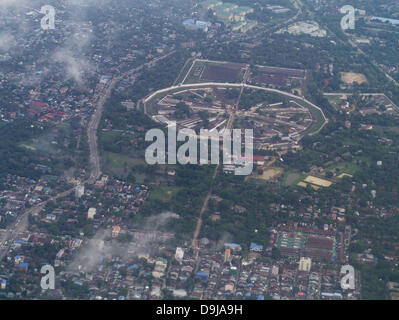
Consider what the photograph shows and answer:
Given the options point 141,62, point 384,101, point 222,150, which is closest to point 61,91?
point 141,62

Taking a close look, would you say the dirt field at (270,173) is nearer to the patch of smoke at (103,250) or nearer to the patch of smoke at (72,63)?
the patch of smoke at (103,250)

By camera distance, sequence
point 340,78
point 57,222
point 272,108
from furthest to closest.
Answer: point 340,78, point 272,108, point 57,222

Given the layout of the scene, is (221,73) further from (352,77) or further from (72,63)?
(72,63)

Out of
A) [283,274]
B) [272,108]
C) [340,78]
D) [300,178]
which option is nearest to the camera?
[283,274]

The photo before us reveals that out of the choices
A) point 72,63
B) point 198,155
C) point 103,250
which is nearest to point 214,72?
point 72,63

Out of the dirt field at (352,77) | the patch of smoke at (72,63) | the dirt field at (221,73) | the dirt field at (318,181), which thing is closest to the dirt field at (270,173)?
the dirt field at (318,181)

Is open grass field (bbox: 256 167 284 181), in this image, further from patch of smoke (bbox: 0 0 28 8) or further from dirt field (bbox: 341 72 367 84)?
patch of smoke (bbox: 0 0 28 8)

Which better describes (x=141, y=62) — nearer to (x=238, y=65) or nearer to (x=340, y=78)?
(x=238, y=65)

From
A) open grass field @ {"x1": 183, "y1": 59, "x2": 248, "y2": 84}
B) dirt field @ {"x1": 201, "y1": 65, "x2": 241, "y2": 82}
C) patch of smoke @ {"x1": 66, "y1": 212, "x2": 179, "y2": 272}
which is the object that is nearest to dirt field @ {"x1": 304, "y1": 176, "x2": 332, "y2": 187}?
patch of smoke @ {"x1": 66, "y1": 212, "x2": 179, "y2": 272}
